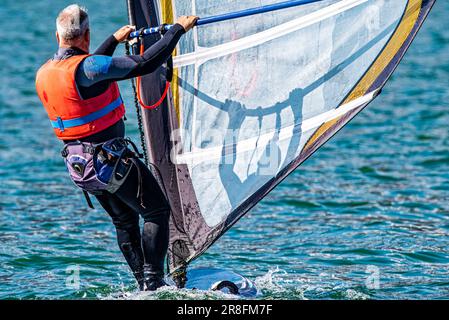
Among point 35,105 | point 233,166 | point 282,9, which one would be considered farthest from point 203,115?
point 35,105

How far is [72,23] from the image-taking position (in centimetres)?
670

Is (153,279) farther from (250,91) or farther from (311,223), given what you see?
(311,223)

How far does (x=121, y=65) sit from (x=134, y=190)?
100 cm

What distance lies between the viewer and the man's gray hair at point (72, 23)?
21.9 feet

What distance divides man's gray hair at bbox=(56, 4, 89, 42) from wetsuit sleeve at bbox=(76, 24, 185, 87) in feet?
0.79

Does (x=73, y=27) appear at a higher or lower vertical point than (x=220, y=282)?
higher

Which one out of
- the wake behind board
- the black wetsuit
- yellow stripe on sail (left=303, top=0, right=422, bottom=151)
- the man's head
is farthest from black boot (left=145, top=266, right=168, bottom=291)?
the man's head

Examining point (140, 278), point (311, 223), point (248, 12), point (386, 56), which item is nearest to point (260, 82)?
point (248, 12)

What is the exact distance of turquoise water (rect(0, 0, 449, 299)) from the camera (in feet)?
28.1

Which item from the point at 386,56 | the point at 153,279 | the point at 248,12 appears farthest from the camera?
the point at 153,279

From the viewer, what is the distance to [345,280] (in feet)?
28.1

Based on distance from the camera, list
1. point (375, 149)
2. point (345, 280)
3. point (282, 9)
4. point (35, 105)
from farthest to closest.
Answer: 1. point (35, 105)
2. point (375, 149)
3. point (345, 280)
4. point (282, 9)
